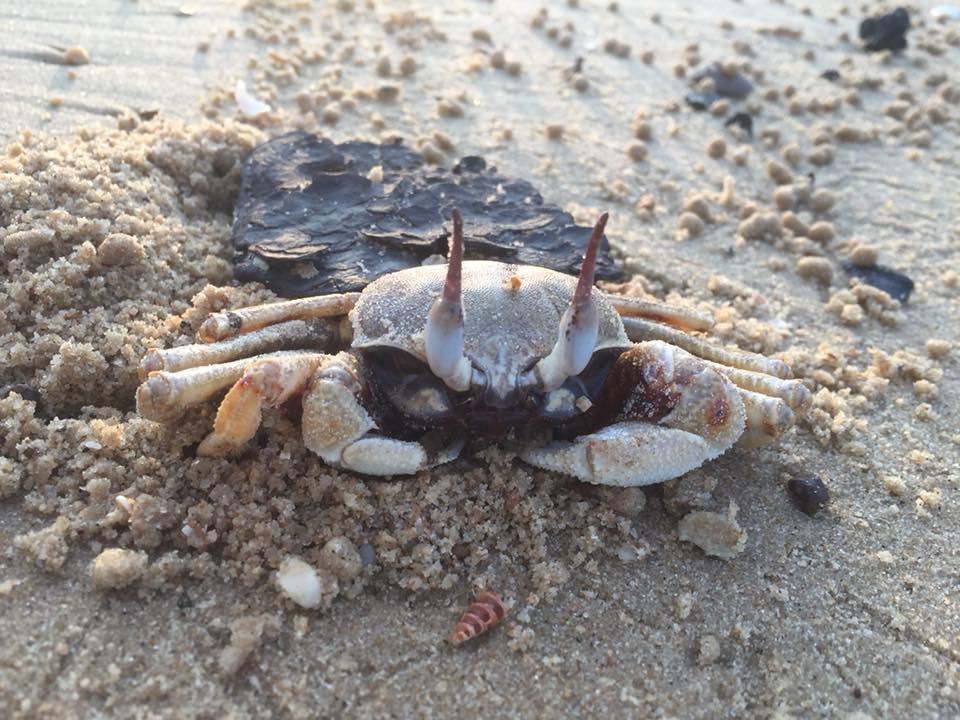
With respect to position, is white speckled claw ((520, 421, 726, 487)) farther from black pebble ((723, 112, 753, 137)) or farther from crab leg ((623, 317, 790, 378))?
black pebble ((723, 112, 753, 137))

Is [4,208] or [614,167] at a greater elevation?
[4,208]

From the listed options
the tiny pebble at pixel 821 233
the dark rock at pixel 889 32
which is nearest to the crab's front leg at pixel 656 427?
the tiny pebble at pixel 821 233

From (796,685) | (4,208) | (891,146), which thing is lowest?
(796,685)

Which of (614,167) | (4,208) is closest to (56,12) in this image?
(4,208)

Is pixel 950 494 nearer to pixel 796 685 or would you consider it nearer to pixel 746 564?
pixel 746 564

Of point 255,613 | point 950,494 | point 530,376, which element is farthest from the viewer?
point 950,494

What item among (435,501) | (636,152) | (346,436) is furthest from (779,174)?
(346,436)

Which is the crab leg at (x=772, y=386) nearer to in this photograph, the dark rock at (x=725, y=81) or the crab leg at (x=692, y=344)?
the crab leg at (x=692, y=344)
